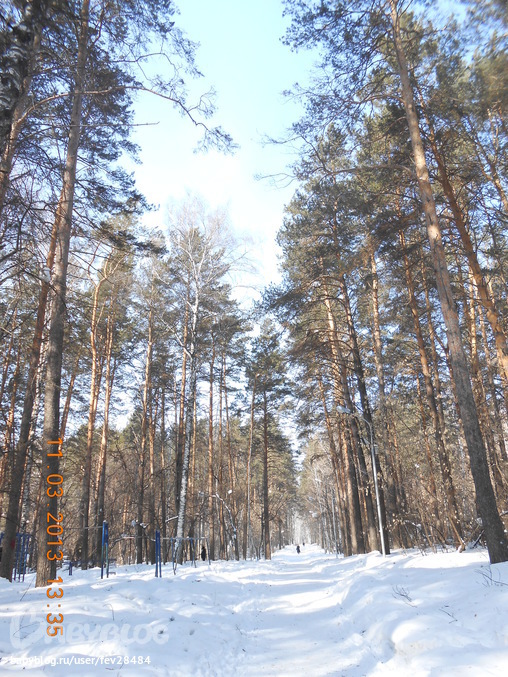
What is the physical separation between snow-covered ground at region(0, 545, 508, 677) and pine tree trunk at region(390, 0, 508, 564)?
0.69 metres

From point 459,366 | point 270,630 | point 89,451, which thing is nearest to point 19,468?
point 89,451

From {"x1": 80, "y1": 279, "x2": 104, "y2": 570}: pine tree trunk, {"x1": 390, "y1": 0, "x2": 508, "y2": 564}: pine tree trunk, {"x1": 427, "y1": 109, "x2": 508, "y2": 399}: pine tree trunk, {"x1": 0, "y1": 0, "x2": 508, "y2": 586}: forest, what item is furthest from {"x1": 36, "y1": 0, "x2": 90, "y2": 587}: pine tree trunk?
{"x1": 427, "y1": 109, "x2": 508, "y2": 399}: pine tree trunk

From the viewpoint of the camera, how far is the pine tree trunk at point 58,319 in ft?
22.8

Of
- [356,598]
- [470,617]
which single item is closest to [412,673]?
[470,617]

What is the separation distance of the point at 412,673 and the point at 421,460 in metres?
11.4

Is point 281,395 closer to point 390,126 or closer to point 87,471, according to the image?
point 87,471

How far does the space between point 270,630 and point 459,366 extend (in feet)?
19.1

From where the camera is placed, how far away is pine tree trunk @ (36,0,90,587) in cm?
694

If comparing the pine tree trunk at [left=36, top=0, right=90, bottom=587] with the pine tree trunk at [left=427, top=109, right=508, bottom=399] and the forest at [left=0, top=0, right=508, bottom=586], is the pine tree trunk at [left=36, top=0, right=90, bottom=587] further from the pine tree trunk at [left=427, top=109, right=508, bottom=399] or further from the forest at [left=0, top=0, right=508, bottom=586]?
the pine tree trunk at [left=427, top=109, right=508, bottom=399]

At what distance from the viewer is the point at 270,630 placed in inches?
272

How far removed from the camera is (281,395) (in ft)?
79.7

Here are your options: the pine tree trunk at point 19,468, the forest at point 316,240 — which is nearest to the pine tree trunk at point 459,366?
the forest at point 316,240

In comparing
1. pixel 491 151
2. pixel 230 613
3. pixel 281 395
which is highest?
pixel 491 151

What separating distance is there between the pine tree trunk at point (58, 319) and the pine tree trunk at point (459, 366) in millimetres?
6602
